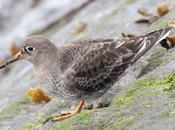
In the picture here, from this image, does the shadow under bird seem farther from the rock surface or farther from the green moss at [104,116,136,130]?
the green moss at [104,116,136,130]

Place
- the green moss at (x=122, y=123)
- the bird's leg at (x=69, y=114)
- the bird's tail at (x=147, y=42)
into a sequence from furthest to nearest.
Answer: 1. the bird's tail at (x=147, y=42)
2. the bird's leg at (x=69, y=114)
3. the green moss at (x=122, y=123)

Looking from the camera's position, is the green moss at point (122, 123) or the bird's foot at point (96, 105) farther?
the bird's foot at point (96, 105)

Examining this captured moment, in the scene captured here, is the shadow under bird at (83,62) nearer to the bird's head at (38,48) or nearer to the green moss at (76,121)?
the bird's head at (38,48)

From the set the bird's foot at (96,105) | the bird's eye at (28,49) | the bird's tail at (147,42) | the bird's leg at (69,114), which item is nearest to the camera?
the bird's leg at (69,114)

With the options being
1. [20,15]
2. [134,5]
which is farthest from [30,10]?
[134,5]

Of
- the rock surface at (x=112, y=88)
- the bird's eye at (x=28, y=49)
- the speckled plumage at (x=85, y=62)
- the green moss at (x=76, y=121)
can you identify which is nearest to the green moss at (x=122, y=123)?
the rock surface at (x=112, y=88)

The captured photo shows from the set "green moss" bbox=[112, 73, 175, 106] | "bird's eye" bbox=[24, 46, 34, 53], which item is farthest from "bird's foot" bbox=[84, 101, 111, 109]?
"bird's eye" bbox=[24, 46, 34, 53]

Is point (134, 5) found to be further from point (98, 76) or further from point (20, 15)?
point (20, 15)
